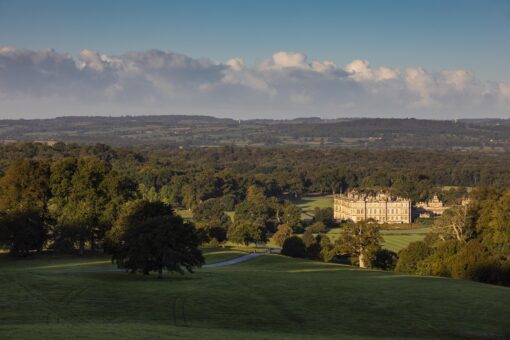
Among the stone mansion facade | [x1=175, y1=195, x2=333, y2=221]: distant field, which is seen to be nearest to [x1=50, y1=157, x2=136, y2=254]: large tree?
[x1=175, y1=195, x2=333, y2=221]: distant field

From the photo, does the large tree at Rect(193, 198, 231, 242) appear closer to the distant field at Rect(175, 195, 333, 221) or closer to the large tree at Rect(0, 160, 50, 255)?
the distant field at Rect(175, 195, 333, 221)

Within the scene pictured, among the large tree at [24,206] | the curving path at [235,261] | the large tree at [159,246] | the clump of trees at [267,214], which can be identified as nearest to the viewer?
the large tree at [159,246]

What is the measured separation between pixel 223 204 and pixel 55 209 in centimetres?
8225

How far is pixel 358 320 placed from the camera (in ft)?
113

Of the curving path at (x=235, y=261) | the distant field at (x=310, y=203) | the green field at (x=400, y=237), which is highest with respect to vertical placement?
the curving path at (x=235, y=261)

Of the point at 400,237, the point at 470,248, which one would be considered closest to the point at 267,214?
the point at 400,237

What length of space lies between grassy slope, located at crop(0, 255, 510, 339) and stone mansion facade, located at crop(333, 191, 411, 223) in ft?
Answer: 373

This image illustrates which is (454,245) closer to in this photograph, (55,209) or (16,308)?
(55,209)

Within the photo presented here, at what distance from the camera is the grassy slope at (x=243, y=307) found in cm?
2959

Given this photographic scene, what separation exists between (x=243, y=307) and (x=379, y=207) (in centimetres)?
13085

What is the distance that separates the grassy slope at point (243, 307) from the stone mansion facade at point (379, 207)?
4481 inches

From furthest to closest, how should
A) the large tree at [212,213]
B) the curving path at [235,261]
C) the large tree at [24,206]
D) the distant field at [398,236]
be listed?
the large tree at [212,213]
the distant field at [398,236]
the large tree at [24,206]
the curving path at [235,261]

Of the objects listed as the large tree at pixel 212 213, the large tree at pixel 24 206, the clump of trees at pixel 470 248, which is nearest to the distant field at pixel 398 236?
the large tree at pixel 212 213

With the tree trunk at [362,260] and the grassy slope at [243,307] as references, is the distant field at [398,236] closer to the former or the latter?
the tree trunk at [362,260]
